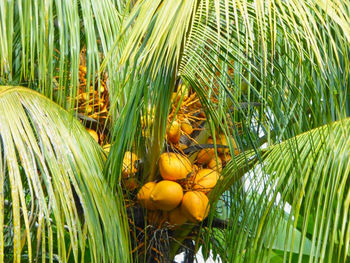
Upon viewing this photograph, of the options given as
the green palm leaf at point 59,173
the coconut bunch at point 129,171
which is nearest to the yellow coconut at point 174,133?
the coconut bunch at point 129,171

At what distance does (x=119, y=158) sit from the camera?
1445 millimetres

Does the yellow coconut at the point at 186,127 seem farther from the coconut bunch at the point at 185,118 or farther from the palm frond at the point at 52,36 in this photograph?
the palm frond at the point at 52,36

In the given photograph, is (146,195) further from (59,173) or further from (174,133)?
(59,173)

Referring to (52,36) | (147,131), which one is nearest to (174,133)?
(147,131)

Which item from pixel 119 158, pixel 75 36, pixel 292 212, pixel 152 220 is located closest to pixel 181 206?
pixel 152 220

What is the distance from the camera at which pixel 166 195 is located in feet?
5.40

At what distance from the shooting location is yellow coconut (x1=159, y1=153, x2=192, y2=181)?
5.41ft

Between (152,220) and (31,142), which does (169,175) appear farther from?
(31,142)

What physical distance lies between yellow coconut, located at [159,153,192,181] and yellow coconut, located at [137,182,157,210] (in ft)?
0.16

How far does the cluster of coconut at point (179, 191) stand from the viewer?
1.65 metres

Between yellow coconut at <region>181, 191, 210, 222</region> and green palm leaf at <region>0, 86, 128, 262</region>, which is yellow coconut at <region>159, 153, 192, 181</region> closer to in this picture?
yellow coconut at <region>181, 191, 210, 222</region>

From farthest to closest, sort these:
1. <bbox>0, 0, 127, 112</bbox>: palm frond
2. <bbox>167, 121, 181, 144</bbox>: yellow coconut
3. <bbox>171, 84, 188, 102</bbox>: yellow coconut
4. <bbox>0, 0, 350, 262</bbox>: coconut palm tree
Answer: <bbox>167, 121, 181, 144</bbox>: yellow coconut
<bbox>171, 84, 188, 102</bbox>: yellow coconut
<bbox>0, 0, 127, 112</bbox>: palm frond
<bbox>0, 0, 350, 262</bbox>: coconut palm tree

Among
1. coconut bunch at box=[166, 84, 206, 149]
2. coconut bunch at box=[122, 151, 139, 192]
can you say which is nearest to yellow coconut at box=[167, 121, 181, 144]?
coconut bunch at box=[166, 84, 206, 149]

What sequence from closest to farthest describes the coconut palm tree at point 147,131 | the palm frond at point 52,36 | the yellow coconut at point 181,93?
the coconut palm tree at point 147,131
the palm frond at point 52,36
the yellow coconut at point 181,93
